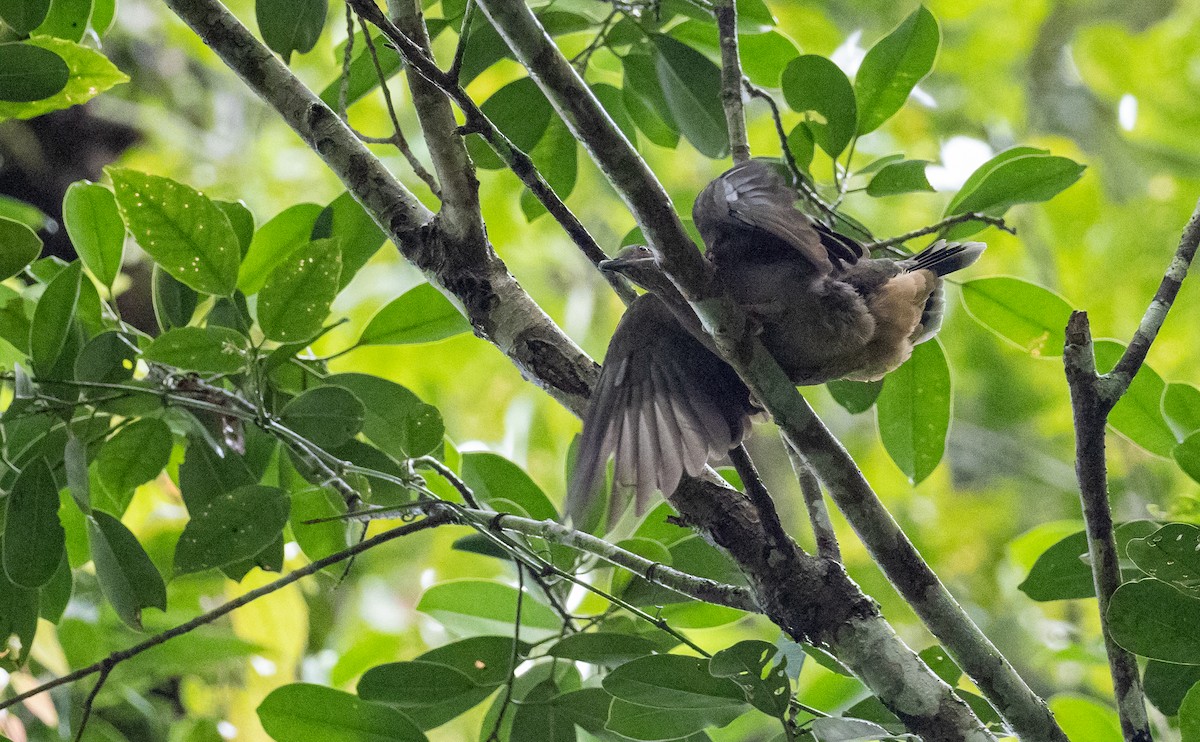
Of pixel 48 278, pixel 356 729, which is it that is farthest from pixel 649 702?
pixel 48 278

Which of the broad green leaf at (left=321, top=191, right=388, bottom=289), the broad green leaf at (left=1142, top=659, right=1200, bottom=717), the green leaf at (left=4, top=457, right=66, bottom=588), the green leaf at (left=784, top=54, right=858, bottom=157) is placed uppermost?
the green leaf at (left=784, top=54, right=858, bottom=157)

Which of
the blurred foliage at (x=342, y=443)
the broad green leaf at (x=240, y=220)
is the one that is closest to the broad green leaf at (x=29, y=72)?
the blurred foliage at (x=342, y=443)

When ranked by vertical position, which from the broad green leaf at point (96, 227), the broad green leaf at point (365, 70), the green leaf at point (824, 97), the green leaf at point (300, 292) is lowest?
the green leaf at point (300, 292)

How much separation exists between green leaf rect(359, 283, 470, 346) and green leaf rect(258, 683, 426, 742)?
1.55 ft

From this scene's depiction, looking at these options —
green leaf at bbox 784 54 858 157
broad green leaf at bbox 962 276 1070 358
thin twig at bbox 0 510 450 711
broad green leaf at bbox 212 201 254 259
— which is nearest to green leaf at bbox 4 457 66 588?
thin twig at bbox 0 510 450 711

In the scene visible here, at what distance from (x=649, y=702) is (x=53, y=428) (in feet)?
2.65

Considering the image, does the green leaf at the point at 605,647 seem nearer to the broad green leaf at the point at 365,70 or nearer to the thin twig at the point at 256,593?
the thin twig at the point at 256,593

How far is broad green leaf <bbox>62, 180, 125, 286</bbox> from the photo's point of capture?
129 centimetres

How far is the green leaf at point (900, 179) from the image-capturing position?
135cm

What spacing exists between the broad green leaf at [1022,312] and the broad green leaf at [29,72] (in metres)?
1.22

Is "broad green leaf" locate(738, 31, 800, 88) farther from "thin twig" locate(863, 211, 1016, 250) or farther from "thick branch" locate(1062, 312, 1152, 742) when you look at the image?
"thick branch" locate(1062, 312, 1152, 742)

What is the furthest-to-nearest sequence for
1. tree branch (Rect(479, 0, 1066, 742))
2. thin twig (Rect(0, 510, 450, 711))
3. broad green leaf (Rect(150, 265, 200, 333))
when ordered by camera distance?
broad green leaf (Rect(150, 265, 200, 333)), thin twig (Rect(0, 510, 450, 711)), tree branch (Rect(479, 0, 1066, 742))

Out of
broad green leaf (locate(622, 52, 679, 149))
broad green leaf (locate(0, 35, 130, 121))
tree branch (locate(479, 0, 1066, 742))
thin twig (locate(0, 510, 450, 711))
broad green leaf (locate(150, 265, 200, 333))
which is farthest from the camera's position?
broad green leaf (locate(622, 52, 679, 149))

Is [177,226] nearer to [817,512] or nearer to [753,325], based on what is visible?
[753,325]
